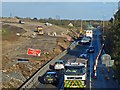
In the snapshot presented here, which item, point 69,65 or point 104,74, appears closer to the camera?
point 69,65

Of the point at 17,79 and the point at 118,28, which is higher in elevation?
the point at 118,28

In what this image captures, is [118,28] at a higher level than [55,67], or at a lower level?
higher

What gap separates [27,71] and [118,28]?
14441mm

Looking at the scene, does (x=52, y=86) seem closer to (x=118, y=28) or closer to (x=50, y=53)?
(x=118, y=28)

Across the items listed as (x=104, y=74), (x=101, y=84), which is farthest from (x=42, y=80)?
(x=104, y=74)

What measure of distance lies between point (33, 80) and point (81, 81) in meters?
4.76

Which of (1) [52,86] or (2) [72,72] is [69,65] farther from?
(1) [52,86]

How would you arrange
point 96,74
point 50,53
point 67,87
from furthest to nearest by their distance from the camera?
point 50,53
point 96,74
point 67,87

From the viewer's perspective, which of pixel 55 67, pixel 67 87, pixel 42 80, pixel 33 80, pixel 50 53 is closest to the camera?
pixel 67 87

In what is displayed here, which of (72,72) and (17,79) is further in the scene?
(17,79)

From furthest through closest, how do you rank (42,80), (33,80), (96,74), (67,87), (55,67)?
(55,67) → (96,74) → (42,80) → (33,80) → (67,87)

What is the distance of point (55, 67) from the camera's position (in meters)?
43.1

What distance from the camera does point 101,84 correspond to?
113 feet

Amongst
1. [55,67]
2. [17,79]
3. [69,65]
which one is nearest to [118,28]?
[69,65]
